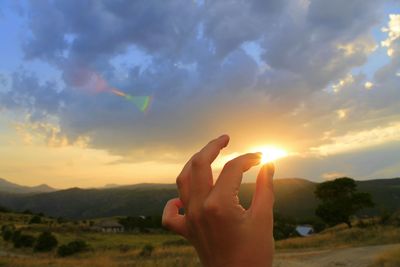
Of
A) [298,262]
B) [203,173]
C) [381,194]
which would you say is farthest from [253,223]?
[381,194]

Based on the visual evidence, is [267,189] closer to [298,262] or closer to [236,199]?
[236,199]

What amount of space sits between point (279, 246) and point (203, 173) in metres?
35.2

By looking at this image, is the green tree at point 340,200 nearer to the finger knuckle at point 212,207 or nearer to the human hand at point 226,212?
the human hand at point 226,212

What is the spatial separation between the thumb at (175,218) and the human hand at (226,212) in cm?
10

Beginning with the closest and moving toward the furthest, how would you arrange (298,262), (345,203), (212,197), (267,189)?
(212,197)
(267,189)
(298,262)
(345,203)

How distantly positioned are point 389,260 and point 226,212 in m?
19.2

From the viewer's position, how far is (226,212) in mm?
1435

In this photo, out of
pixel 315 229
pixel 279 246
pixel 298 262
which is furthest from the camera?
pixel 315 229

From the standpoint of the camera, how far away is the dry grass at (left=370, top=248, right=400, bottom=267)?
17312 millimetres

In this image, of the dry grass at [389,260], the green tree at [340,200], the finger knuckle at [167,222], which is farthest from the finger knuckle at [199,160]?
the green tree at [340,200]

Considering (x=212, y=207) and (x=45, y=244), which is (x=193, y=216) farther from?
(x=45, y=244)

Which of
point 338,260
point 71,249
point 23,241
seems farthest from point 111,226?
point 338,260

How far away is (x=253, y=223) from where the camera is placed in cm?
148

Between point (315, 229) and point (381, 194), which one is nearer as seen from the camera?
point (315, 229)
